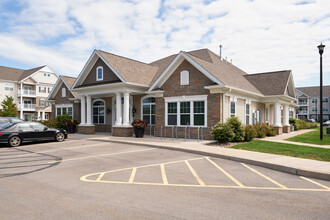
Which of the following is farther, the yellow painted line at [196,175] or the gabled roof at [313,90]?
the gabled roof at [313,90]

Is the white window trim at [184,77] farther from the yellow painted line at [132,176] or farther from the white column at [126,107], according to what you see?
the yellow painted line at [132,176]

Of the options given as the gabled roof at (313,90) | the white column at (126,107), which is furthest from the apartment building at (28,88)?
the gabled roof at (313,90)

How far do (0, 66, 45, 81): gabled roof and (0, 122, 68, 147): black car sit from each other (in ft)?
120

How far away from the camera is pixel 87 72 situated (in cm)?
2173

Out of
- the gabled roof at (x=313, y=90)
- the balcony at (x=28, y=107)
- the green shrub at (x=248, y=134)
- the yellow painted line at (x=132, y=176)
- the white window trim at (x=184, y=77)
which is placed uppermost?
the gabled roof at (x=313, y=90)

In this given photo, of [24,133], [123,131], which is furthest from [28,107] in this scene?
[24,133]

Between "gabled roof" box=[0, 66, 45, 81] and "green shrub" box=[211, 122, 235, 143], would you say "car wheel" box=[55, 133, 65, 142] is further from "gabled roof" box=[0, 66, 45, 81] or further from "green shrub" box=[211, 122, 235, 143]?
"gabled roof" box=[0, 66, 45, 81]

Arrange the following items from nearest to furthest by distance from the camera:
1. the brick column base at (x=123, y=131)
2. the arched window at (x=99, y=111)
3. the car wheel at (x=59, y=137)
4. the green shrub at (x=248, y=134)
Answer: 1. the green shrub at (x=248, y=134)
2. the car wheel at (x=59, y=137)
3. the brick column base at (x=123, y=131)
4. the arched window at (x=99, y=111)

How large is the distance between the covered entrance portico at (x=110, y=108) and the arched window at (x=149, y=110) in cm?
101

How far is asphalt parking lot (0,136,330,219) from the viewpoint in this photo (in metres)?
4.54

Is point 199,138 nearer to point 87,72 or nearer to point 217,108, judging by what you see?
point 217,108

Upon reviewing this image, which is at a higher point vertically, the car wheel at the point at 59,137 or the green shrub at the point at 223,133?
the green shrub at the point at 223,133

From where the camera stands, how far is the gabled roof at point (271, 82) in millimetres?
21078

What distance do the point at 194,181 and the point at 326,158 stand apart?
625 centimetres
